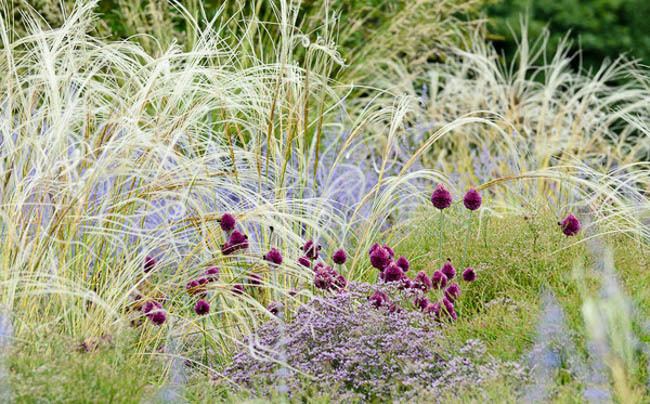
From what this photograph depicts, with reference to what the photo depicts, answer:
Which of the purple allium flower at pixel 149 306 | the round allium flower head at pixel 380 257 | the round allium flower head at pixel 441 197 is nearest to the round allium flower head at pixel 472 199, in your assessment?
the round allium flower head at pixel 441 197

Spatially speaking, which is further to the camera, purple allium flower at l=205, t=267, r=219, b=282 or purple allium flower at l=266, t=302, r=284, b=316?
purple allium flower at l=266, t=302, r=284, b=316

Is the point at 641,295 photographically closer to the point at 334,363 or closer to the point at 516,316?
the point at 516,316

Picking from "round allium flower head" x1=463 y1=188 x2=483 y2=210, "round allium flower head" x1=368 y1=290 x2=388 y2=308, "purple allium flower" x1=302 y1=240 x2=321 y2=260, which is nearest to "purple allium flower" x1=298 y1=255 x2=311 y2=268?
"purple allium flower" x1=302 y1=240 x2=321 y2=260

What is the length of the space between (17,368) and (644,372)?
5.83 feet

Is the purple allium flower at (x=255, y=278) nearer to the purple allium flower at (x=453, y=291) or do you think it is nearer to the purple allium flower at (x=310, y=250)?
the purple allium flower at (x=310, y=250)

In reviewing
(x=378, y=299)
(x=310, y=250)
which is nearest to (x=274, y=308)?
(x=310, y=250)

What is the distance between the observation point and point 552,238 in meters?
3.97

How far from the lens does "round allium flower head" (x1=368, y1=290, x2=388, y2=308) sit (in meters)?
3.47

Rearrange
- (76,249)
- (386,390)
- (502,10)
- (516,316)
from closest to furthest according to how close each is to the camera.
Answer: (386,390), (516,316), (76,249), (502,10)

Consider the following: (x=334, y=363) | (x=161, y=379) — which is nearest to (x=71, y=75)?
(x=161, y=379)

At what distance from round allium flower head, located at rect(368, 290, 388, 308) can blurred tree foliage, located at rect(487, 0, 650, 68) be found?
6987 mm

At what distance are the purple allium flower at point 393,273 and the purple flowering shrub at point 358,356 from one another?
3.0 inches

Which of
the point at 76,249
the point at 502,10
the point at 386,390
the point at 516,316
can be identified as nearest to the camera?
the point at 386,390

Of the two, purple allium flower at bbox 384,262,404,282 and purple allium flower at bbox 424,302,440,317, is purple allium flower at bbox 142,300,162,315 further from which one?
purple allium flower at bbox 424,302,440,317
